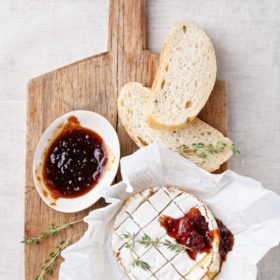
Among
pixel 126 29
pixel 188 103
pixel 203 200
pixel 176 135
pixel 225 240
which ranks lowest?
pixel 225 240

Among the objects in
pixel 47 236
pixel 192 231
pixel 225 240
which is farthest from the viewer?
pixel 47 236

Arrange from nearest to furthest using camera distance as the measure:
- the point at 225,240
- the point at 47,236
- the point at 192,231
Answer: the point at 192,231 → the point at 225,240 → the point at 47,236

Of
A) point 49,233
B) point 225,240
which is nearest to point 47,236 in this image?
point 49,233

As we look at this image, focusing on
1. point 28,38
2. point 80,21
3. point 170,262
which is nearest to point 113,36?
point 80,21

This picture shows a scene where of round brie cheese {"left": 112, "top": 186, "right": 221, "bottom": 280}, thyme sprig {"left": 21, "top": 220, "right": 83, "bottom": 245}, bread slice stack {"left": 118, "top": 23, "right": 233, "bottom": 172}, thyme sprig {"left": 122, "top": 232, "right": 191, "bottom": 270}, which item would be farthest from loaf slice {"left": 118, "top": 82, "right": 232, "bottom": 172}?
thyme sprig {"left": 21, "top": 220, "right": 83, "bottom": 245}

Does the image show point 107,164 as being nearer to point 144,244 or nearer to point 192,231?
point 144,244

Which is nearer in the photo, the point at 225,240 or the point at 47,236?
the point at 225,240

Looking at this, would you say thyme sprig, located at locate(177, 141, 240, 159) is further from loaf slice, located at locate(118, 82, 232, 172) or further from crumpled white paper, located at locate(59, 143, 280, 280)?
crumpled white paper, located at locate(59, 143, 280, 280)
